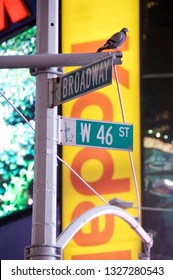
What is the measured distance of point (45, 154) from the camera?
10.3 meters

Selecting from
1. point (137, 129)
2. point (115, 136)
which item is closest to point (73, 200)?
point (137, 129)

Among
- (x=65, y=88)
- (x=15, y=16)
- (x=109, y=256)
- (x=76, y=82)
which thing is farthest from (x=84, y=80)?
(x=15, y=16)

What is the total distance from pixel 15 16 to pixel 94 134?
1644 centimetres

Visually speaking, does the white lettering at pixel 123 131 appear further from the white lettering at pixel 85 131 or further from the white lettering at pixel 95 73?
the white lettering at pixel 95 73

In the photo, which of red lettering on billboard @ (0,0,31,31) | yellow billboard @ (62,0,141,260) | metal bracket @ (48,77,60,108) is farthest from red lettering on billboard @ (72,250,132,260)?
metal bracket @ (48,77,60,108)

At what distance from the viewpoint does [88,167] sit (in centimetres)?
2450

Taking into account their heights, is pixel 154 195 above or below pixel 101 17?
below

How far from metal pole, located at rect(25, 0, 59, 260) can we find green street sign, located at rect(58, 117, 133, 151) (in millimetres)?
181

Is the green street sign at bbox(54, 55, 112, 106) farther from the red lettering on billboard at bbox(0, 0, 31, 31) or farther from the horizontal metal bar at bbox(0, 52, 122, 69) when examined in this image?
the red lettering on billboard at bbox(0, 0, 31, 31)

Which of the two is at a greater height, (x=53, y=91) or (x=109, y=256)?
(x=109, y=256)

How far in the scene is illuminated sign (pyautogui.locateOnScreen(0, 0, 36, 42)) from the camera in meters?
26.4

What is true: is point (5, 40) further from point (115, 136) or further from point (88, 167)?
point (115, 136)

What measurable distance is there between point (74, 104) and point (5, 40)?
9.97ft

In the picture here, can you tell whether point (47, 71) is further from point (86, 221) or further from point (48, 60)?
point (86, 221)
